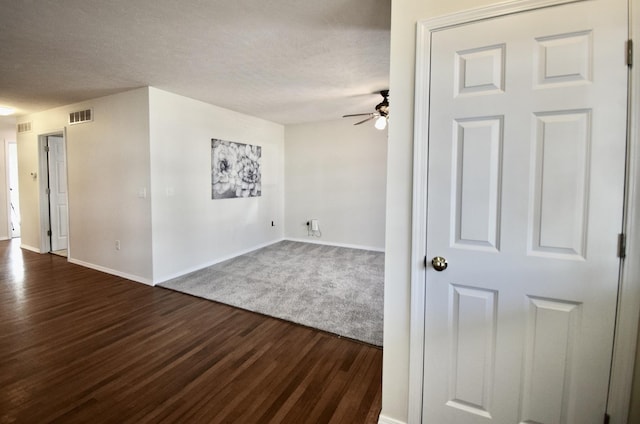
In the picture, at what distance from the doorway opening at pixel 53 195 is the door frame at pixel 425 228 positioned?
611cm

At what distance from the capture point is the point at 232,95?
3908 mm

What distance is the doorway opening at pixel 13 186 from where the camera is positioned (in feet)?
20.4

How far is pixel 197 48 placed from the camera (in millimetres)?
2514

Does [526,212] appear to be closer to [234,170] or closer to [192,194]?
[192,194]

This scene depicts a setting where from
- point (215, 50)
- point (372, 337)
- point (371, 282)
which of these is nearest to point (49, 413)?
point (372, 337)

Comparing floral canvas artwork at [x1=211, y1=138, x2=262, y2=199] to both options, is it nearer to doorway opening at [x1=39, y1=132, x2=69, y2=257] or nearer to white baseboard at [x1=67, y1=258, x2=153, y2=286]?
white baseboard at [x1=67, y1=258, x2=153, y2=286]

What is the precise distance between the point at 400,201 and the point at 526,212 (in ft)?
1.77

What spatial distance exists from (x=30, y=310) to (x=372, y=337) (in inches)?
136

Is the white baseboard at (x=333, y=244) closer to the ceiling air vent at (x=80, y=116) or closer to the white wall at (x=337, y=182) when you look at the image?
the white wall at (x=337, y=182)

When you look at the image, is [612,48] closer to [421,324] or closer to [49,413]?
[421,324]

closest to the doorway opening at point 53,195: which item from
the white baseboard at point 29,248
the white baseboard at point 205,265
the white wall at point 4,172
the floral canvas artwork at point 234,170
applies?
the white baseboard at point 29,248

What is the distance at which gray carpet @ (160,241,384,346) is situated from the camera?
2793 mm

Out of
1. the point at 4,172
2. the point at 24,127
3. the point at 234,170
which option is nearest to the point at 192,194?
the point at 234,170

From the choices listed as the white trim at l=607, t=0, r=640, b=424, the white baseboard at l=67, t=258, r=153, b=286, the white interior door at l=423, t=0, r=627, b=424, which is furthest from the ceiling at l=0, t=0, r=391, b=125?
the white baseboard at l=67, t=258, r=153, b=286
